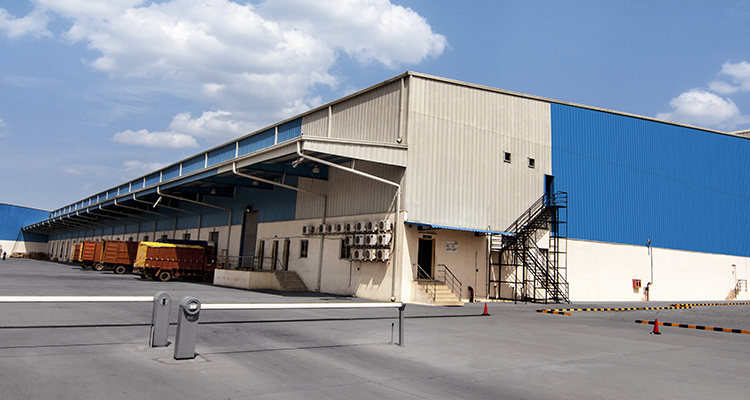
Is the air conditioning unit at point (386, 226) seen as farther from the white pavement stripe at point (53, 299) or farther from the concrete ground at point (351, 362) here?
the white pavement stripe at point (53, 299)

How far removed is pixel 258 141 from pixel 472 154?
55.6 ft

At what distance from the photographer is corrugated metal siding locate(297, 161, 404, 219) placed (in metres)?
23.7

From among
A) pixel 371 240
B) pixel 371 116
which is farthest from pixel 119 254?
pixel 371 240

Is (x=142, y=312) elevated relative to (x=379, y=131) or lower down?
lower down

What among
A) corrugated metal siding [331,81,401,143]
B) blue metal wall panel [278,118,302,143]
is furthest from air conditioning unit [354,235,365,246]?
blue metal wall panel [278,118,302,143]

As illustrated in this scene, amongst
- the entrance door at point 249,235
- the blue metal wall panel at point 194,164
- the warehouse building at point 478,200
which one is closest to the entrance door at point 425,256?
the warehouse building at point 478,200

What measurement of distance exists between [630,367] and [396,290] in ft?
45.3

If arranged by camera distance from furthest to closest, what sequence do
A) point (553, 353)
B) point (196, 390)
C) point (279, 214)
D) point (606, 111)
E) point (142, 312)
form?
point (279, 214) < point (606, 111) < point (142, 312) < point (553, 353) < point (196, 390)

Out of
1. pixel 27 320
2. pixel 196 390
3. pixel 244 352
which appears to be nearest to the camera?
pixel 196 390

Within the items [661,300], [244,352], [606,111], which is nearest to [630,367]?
[244,352]

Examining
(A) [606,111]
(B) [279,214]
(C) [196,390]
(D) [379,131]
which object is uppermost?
(A) [606,111]

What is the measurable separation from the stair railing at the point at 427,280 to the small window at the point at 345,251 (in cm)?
382

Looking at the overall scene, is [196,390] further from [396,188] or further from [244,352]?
[396,188]

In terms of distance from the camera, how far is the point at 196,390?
248 inches
